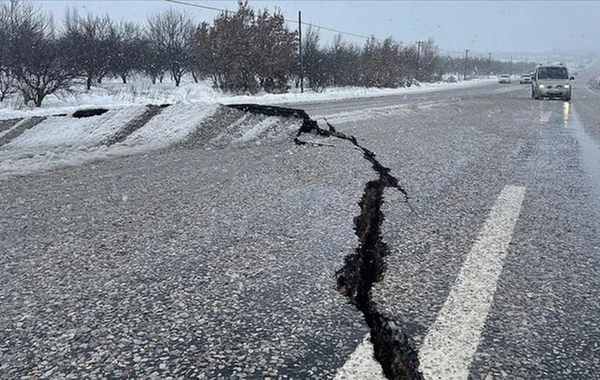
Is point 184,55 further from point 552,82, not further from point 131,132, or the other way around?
point 131,132

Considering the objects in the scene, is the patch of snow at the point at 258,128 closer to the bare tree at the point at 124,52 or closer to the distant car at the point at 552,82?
the distant car at the point at 552,82

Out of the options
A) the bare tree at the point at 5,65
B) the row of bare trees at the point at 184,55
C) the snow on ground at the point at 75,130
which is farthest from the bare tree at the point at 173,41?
the snow on ground at the point at 75,130

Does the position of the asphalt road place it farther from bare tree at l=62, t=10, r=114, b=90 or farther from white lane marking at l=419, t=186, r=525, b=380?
bare tree at l=62, t=10, r=114, b=90

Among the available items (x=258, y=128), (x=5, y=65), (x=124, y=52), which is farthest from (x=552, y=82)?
(x=124, y=52)

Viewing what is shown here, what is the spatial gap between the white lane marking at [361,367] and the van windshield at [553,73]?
865 inches

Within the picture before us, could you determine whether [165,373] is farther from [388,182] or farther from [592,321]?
[388,182]

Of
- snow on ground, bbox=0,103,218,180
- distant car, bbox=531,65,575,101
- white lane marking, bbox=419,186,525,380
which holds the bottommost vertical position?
white lane marking, bbox=419,186,525,380

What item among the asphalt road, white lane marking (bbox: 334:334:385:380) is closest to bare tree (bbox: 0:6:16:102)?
the asphalt road

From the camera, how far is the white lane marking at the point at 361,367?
1.74 meters

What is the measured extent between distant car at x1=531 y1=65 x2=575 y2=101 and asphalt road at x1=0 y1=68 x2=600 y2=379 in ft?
54.4

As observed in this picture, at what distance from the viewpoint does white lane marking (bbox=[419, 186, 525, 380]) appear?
182 centimetres

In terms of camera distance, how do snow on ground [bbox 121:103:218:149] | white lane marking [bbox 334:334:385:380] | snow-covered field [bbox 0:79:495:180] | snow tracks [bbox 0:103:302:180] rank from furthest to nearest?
snow on ground [bbox 121:103:218:149]
snow tracks [bbox 0:103:302:180]
snow-covered field [bbox 0:79:495:180]
white lane marking [bbox 334:334:385:380]

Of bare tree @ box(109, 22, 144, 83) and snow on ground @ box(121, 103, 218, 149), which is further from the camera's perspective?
bare tree @ box(109, 22, 144, 83)

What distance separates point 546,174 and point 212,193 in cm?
382
